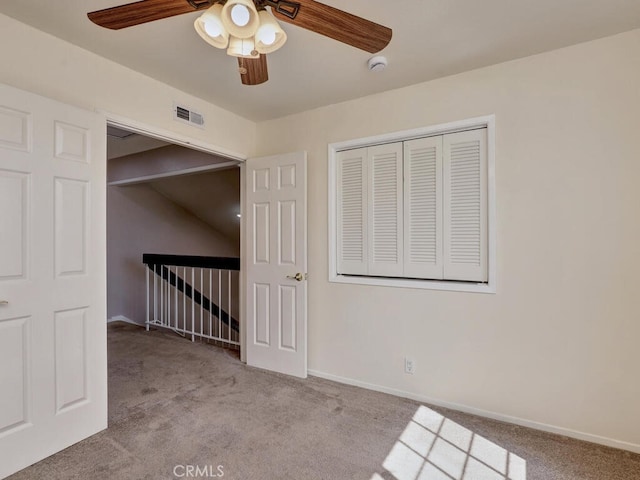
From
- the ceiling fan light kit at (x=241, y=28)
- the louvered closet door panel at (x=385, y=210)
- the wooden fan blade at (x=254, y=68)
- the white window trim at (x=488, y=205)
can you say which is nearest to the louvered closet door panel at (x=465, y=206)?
the white window trim at (x=488, y=205)

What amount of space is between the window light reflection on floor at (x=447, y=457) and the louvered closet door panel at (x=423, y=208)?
1061 millimetres

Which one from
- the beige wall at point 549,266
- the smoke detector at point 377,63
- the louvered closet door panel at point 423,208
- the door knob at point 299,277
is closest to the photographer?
the beige wall at point 549,266

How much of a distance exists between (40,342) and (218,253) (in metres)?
4.45

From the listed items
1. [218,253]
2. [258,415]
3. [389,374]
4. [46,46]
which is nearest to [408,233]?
[389,374]

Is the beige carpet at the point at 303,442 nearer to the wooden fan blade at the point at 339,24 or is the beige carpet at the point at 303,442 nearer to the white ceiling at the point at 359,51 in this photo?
the wooden fan blade at the point at 339,24

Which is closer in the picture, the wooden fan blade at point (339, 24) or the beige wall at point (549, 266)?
the wooden fan blade at point (339, 24)

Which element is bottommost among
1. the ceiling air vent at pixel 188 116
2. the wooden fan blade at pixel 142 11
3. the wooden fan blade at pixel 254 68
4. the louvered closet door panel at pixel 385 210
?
the louvered closet door panel at pixel 385 210

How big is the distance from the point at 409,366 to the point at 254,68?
2.37m

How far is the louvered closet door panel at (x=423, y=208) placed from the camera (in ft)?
8.44

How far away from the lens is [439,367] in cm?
256

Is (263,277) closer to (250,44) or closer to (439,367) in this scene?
(439,367)

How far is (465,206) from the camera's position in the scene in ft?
8.12

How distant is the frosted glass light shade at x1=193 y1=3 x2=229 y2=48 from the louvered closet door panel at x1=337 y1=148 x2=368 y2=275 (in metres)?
1.64

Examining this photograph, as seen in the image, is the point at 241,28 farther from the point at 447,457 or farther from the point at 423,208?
the point at 447,457
